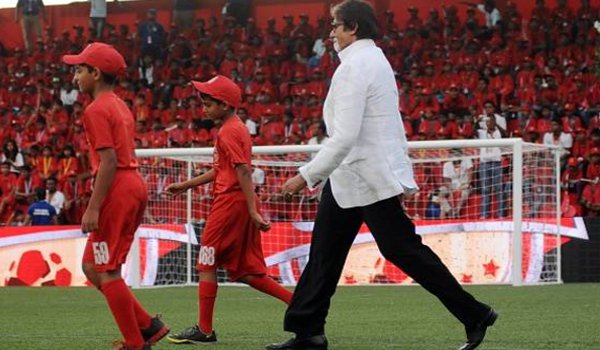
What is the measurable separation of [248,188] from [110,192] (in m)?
1.88

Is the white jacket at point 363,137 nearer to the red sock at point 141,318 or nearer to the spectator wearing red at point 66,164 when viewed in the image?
the red sock at point 141,318

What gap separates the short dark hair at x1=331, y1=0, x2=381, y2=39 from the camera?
24.3ft

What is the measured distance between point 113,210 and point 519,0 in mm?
21540

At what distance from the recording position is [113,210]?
272 inches

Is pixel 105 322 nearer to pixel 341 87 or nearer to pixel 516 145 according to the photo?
pixel 341 87

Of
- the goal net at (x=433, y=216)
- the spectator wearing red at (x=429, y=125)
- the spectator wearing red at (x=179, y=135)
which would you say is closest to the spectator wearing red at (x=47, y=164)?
the spectator wearing red at (x=179, y=135)

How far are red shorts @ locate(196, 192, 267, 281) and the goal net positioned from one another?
27.6 feet

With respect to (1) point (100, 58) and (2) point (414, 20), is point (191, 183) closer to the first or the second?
(1) point (100, 58)

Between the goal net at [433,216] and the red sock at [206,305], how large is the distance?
8.69 metres

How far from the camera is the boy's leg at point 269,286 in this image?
8883 mm

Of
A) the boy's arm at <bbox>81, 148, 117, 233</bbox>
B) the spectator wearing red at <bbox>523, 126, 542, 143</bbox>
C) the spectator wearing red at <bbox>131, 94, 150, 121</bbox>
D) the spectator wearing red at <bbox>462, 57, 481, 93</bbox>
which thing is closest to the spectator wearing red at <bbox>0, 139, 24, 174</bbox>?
the spectator wearing red at <bbox>131, 94, 150, 121</bbox>

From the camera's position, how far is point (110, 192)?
6926 mm

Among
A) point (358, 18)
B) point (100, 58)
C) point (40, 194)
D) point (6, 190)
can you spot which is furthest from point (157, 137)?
point (100, 58)

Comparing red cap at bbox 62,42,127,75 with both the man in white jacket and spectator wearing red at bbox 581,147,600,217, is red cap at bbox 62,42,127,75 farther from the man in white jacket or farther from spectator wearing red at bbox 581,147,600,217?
spectator wearing red at bbox 581,147,600,217
